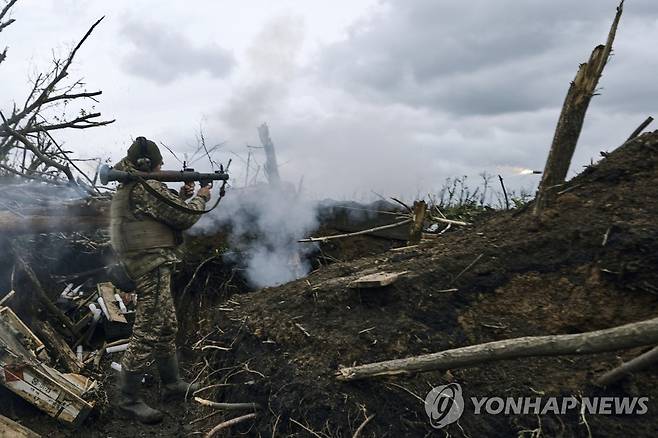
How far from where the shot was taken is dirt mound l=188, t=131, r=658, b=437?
3064 millimetres

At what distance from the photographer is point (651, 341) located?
2545mm

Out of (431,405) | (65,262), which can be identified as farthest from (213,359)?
(65,262)

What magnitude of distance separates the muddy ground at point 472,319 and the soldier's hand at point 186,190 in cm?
159

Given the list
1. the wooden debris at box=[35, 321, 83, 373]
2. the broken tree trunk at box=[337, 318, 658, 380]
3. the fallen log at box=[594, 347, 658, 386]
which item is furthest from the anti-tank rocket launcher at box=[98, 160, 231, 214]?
the fallen log at box=[594, 347, 658, 386]

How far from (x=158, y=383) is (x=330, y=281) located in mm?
2986

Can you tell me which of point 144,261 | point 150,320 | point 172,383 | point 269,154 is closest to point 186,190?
point 144,261

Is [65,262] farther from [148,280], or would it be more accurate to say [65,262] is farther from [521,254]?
[521,254]

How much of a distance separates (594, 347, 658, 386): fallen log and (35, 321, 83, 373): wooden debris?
217 inches

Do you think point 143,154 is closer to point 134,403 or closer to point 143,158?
point 143,158

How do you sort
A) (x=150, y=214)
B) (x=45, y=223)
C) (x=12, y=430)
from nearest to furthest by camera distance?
(x=12, y=430) → (x=150, y=214) → (x=45, y=223)

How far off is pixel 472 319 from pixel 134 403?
3.57 m

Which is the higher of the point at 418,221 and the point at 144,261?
the point at 418,221

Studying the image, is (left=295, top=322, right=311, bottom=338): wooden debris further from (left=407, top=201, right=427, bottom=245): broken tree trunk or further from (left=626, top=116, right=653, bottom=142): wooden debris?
(left=626, top=116, right=653, bottom=142): wooden debris

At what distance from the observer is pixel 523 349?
Result: 2.79m
